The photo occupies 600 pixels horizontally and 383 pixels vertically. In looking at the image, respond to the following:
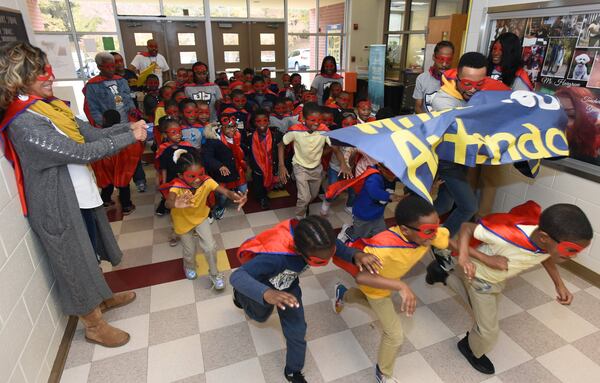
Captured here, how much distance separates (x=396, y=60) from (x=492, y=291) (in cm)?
780

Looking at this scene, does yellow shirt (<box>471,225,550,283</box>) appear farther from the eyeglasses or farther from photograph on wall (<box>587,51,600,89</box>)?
photograph on wall (<box>587,51,600,89</box>)

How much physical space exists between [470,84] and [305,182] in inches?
63.1

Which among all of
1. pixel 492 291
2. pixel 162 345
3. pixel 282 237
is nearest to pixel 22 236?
pixel 162 345

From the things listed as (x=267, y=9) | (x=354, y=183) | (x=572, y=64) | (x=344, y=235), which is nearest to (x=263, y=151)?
(x=344, y=235)

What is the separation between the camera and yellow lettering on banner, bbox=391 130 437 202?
6.70ft

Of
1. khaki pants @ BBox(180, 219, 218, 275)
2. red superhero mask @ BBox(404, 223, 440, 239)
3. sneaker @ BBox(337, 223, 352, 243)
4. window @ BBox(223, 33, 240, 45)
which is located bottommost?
sneaker @ BBox(337, 223, 352, 243)

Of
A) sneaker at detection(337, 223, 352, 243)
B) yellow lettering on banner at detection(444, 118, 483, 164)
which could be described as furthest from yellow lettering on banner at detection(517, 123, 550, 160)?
sneaker at detection(337, 223, 352, 243)

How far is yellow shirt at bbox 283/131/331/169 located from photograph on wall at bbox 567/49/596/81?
76.1 inches

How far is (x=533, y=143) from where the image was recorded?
A: 7.66ft

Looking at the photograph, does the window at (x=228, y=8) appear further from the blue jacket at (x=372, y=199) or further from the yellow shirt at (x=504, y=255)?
the yellow shirt at (x=504, y=255)

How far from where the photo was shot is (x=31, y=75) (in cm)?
165

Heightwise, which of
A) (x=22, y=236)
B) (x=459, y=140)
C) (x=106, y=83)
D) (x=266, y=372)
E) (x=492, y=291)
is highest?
(x=106, y=83)

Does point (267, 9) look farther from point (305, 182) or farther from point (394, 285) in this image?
point (394, 285)

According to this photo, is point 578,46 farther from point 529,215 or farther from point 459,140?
point 529,215
